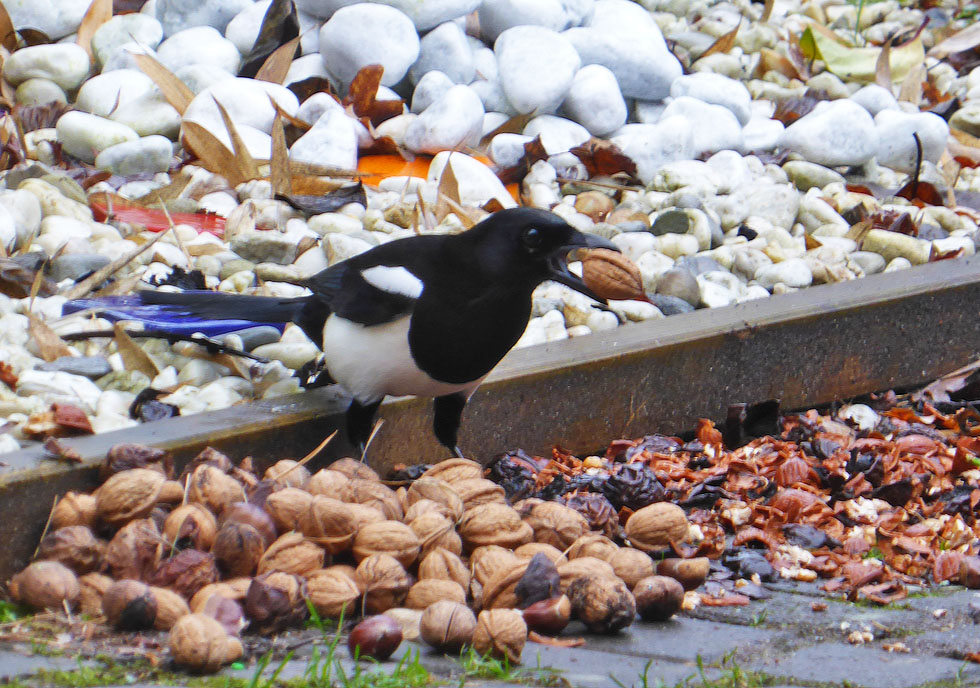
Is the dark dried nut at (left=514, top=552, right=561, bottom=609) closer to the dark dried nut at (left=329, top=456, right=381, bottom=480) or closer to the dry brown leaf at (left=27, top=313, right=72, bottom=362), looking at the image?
the dark dried nut at (left=329, top=456, right=381, bottom=480)

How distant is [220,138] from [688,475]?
2.02 m

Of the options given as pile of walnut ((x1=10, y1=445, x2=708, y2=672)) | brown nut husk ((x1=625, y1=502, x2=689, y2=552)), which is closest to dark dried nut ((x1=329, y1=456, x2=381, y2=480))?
pile of walnut ((x1=10, y1=445, x2=708, y2=672))

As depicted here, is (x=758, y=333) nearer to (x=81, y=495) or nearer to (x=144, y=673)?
(x=81, y=495)

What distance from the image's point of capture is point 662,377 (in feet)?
9.62

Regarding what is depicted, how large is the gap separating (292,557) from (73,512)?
0.38m

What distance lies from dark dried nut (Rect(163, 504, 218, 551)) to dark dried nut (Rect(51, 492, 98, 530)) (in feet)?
0.45

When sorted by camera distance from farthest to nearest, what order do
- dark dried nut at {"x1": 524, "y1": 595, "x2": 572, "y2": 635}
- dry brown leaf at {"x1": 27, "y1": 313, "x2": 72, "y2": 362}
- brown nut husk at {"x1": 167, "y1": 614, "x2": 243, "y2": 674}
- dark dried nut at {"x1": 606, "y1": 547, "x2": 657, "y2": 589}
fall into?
dry brown leaf at {"x1": 27, "y1": 313, "x2": 72, "y2": 362}, dark dried nut at {"x1": 606, "y1": 547, "x2": 657, "y2": 589}, dark dried nut at {"x1": 524, "y1": 595, "x2": 572, "y2": 635}, brown nut husk at {"x1": 167, "y1": 614, "x2": 243, "y2": 674}

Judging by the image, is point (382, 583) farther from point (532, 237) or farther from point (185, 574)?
point (532, 237)

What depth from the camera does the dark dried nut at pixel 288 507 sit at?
6.66 ft

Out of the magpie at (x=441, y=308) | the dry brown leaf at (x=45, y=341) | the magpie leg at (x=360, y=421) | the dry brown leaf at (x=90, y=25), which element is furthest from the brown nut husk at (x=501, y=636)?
the dry brown leaf at (x=90, y=25)

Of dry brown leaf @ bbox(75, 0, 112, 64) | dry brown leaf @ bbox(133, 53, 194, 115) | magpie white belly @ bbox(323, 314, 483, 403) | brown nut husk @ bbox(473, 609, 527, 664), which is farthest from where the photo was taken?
dry brown leaf @ bbox(75, 0, 112, 64)

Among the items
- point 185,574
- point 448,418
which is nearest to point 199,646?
point 185,574

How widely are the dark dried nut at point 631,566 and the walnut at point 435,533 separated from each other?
0.27 m

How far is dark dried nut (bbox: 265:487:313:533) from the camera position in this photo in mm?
2029
